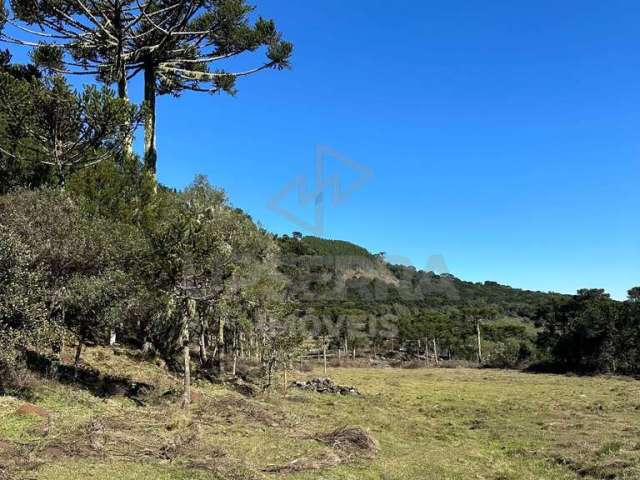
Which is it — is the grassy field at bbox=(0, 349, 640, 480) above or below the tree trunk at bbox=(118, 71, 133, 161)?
below

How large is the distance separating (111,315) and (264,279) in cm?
1255

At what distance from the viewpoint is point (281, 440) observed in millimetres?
14625

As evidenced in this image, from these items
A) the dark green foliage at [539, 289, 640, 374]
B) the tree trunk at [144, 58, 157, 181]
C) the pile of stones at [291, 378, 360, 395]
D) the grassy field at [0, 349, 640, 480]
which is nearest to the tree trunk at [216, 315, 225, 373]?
the grassy field at [0, 349, 640, 480]

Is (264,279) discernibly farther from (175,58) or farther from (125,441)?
(125,441)

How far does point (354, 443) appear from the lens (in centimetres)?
1428

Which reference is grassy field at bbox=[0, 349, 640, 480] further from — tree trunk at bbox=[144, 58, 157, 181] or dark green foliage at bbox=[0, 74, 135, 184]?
tree trunk at bbox=[144, 58, 157, 181]

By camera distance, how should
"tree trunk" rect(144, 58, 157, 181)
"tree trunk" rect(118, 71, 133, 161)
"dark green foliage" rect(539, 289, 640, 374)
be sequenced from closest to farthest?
1. "tree trunk" rect(118, 71, 133, 161)
2. "tree trunk" rect(144, 58, 157, 181)
3. "dark green foliage" rect(539, 289, 640, 374)

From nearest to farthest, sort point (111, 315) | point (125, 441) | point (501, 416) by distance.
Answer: point (125, 441)
point (111, 315)
point (501, 416)

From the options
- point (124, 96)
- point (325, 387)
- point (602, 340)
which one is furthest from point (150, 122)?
point (602, 340)

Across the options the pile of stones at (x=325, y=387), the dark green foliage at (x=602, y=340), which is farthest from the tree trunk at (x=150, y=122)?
the dark green foliage at (x=602, y=340)

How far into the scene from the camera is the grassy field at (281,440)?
Answer: 34.8 ft

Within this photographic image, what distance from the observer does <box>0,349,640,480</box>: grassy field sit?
10.6 m

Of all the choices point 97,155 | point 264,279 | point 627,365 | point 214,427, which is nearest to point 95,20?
point 97,155

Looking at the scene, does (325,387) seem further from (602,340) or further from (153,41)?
(602,340)
